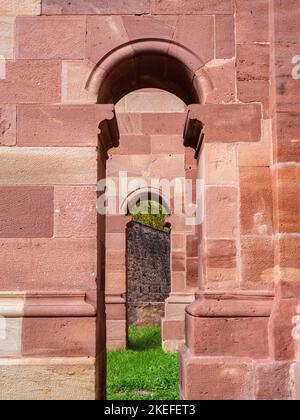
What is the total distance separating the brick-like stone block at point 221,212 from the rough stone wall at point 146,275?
10850mm

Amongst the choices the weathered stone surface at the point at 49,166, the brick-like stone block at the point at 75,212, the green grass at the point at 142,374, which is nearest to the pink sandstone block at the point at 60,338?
the brick-like stone block at the point at 75,212

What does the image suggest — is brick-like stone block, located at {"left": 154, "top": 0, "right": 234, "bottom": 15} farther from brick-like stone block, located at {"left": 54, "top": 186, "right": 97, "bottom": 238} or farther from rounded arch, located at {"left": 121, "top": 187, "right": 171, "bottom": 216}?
rounded arch, located at {"left": 121, "top": 187, "right": 171, "bottom": 216}

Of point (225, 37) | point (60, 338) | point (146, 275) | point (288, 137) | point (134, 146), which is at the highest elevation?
point (134, 146)

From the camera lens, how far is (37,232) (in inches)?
169

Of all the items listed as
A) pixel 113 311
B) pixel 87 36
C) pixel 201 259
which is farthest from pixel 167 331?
pixel 87 36

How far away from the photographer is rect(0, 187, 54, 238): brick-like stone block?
430 cm

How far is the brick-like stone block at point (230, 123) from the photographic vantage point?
4.35 metres

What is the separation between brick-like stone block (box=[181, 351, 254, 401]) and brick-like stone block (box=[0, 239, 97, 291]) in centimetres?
99

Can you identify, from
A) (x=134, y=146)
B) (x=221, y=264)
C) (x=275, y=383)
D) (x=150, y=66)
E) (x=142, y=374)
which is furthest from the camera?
(x=134, y=146)

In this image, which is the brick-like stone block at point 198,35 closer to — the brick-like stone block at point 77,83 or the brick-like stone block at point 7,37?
the brick-like stone block at point 77,83

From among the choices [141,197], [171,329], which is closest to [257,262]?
[171,329]

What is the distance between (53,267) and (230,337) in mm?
1428

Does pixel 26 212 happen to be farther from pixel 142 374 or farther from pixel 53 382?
pixel 142 374

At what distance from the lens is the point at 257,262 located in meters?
4.23
